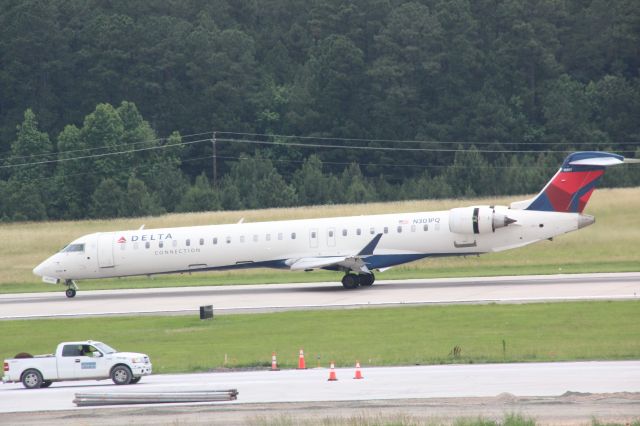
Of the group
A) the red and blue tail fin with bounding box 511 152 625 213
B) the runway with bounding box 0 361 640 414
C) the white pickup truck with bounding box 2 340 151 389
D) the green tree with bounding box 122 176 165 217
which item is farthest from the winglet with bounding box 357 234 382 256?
the green tree with bounding box 122 176 165 217

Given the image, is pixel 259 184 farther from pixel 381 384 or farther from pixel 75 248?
pixel 381 384

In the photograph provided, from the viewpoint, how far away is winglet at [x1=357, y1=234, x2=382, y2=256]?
44562mm

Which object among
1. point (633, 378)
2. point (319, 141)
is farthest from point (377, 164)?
point (633, 378)

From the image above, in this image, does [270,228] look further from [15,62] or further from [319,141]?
[15,62]

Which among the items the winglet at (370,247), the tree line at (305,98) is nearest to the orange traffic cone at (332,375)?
the winglet at (370,247)

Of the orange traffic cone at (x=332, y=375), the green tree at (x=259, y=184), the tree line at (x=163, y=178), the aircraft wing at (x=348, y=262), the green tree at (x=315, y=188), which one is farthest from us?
the green tree at (x=315, y=188)

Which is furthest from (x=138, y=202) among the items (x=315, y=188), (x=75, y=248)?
(x=75, y=248)

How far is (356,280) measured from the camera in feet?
151

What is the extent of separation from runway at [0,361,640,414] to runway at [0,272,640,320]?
39.6 ft

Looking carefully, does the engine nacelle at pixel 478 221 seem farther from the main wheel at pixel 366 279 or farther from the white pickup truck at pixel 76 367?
the white pickup truck at pixel 76 367

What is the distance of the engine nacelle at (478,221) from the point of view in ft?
144

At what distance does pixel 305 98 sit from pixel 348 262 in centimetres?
5691

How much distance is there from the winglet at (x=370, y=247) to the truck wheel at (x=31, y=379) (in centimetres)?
1972

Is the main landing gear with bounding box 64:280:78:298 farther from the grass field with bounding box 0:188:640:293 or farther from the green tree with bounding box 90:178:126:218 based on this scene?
the green tree with bounding box 90:178:126:218
